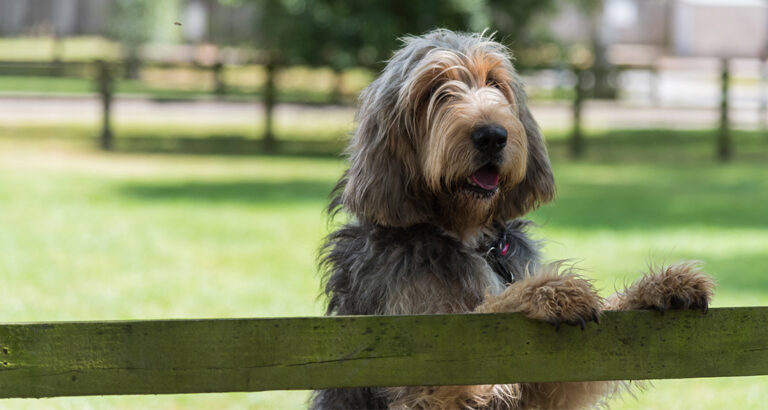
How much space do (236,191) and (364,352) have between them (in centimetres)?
1272

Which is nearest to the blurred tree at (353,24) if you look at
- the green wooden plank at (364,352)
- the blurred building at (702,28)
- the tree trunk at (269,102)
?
the tree trunk at (269,102)

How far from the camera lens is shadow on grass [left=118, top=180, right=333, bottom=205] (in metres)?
14.9

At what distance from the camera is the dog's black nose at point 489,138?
14.1 feet

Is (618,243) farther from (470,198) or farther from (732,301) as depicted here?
(470,198)

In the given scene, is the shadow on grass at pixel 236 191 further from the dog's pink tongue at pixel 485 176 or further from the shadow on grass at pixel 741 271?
the dog's pink tongue at pixel 485 176

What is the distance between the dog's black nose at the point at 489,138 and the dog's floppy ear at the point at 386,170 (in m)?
0.35

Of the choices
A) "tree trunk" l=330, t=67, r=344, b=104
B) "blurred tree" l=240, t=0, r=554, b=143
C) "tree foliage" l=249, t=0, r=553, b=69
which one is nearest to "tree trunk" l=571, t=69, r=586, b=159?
"blurred tree" l=240, t=0, r=554, b=143

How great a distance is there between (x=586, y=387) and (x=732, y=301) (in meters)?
5.23

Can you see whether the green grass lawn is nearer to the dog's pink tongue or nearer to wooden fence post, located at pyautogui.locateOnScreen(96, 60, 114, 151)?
the dog's pink tongue

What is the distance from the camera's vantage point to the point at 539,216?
12820mm

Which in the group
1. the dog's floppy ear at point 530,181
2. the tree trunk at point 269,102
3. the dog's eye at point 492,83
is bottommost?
the tree trunk at point 269,102

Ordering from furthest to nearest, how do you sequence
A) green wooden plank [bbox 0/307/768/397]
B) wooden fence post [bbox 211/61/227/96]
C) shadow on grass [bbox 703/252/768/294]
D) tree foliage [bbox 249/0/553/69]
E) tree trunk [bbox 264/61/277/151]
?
wooden fence post [bbox 211/61/227/96], tree trunk [bbox 264/61/277/151], tree foliage [bbox 249/0/553/69], shadow on grass [bbox 703/252/768/294], green wooden plank [bbox 0/307/768/397]

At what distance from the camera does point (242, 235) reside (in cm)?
1232

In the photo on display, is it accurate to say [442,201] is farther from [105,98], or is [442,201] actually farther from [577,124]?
[105,98]
